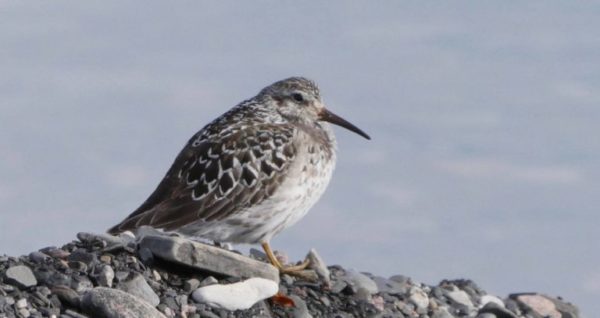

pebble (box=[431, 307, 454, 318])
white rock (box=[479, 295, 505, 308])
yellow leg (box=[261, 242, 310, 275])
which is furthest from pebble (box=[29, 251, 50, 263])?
white rock (box=[479, 295, 505, 308])

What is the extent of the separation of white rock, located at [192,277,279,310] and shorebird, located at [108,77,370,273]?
1.43 meters

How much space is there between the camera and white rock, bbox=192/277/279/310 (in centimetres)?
1155

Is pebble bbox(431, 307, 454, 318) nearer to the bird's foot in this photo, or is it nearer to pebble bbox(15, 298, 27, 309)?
the bird's foot

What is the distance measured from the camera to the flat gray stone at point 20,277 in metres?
11.0

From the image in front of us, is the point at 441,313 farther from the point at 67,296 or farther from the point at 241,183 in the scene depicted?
the point at 67,296

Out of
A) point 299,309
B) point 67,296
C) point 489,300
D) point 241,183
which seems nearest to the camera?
point 67,296


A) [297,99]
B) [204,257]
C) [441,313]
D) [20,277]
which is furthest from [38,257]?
[441,313]

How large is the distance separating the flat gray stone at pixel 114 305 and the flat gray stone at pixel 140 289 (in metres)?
Result: 0.42

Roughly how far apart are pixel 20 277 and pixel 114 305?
3.36 feet

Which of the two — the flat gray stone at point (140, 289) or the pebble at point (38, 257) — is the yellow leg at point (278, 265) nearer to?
the flat gray stone at point (140, 289)

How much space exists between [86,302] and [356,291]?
362 centimetres

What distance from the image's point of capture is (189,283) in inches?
462

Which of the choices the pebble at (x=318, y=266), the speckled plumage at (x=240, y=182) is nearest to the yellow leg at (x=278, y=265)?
the pebble at (x=318, y=266)

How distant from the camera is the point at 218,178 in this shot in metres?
13.4
